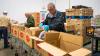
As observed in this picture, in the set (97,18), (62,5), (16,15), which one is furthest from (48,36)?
(16,15)

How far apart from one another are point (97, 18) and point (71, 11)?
928mm

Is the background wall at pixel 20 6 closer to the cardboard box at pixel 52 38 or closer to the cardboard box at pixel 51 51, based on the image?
the cardboard box at pixel 52 38

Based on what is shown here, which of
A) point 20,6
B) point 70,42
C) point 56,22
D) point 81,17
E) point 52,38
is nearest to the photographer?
point 70,42

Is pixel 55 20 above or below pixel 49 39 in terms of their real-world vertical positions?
above

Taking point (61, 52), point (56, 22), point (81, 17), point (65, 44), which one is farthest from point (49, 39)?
point (81, 17)

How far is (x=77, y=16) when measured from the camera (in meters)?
5.26

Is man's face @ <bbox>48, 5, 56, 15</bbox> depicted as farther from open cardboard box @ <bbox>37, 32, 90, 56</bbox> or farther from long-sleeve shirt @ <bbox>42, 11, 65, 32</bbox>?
open cardboard box @ <bbox>37, 32, 90, 56</bbox>

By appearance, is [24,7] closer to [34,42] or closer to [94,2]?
[94,2]

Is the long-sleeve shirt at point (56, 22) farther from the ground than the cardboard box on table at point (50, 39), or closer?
farther from the ground

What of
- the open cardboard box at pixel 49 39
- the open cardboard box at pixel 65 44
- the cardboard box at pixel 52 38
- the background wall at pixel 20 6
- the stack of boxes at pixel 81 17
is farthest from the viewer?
the background wall at pixel 20 6

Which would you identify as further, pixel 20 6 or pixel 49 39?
pixel 20 6

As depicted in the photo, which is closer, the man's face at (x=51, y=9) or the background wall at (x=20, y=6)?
the man's face at (x=51, y=9)

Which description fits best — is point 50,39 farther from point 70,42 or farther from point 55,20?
point 55,20

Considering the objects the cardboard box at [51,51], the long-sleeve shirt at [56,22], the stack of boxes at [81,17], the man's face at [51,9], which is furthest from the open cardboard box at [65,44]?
the stack of boxes at [81,17]
